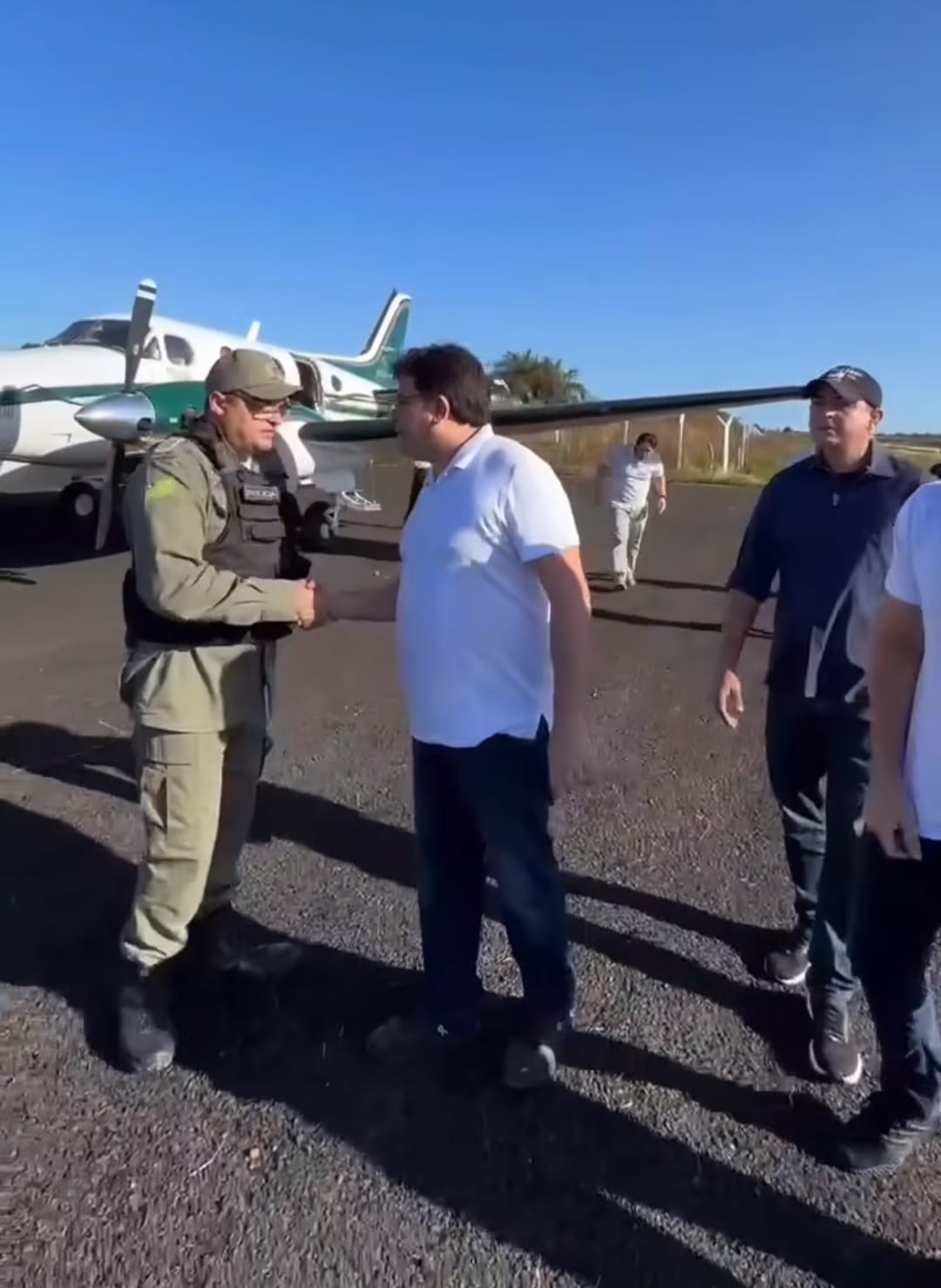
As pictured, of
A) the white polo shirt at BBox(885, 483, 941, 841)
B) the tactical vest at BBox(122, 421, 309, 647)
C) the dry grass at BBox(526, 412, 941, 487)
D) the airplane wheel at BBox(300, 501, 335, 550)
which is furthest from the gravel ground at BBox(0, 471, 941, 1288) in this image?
the dry grass at BBox(526, 412, 941, 487)

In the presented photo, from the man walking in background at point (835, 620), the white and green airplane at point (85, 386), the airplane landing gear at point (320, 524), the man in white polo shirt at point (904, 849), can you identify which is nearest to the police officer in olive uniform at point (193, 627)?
the man walking in background at point (835, 620)

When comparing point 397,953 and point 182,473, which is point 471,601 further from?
point 397,953

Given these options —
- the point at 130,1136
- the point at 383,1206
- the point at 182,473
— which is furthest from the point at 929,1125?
the point at 182,473

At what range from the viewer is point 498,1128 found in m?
2.57

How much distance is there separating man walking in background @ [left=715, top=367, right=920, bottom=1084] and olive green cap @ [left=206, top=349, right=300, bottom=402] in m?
1.56

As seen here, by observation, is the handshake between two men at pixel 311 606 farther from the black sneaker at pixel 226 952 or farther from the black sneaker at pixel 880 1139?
the black sneaker at pixel 880 1139

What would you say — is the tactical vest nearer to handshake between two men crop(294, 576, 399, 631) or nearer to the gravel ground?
handshake between two men crop(294, 576, 399, 631)

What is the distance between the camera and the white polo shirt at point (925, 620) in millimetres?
2062

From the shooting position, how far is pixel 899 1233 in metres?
2.22

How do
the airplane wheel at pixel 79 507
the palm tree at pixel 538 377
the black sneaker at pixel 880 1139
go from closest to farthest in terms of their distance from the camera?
the black sneaker at pixel 880 1139
the airplane wheel at pixel 79 507
the palm tree at pixel 538 377

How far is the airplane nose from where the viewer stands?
12.0 metres

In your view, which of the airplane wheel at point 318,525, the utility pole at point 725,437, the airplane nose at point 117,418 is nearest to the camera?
the airplane nose at point 117,418

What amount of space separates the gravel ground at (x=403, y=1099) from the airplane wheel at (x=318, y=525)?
8.70 meters

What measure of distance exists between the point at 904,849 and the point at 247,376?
2.07 m
